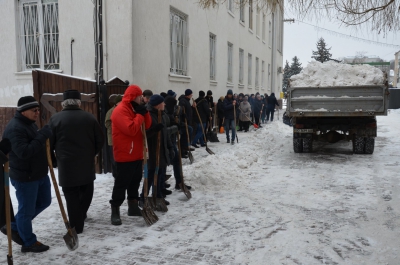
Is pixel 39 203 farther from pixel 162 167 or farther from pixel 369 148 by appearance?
pixel 369 148

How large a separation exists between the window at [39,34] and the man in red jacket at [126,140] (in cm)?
551

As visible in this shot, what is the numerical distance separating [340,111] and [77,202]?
7095 mm

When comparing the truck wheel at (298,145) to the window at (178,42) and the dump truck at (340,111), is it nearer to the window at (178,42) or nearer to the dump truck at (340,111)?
the dump truck at (340,111)

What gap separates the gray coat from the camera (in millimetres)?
4234

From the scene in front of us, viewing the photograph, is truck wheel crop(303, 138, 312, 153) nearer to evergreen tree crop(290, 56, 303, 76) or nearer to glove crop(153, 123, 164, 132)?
glove crop(153, 123, 164, 132)

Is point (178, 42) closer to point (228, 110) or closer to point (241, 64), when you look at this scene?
point (228, 110)

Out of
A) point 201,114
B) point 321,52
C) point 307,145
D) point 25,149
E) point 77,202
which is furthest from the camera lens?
point 321,52

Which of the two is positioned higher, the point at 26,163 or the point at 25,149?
the point at 25,149

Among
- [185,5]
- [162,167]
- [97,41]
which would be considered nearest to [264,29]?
[185,5]

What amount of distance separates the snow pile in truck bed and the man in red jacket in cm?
631

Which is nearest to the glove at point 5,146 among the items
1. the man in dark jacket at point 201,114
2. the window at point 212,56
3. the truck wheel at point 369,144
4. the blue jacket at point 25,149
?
the blue jacket at point 25,149

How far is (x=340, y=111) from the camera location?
9.27 m

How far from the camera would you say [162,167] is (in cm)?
556

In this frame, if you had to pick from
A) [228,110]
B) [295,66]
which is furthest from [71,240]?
[295,66]
